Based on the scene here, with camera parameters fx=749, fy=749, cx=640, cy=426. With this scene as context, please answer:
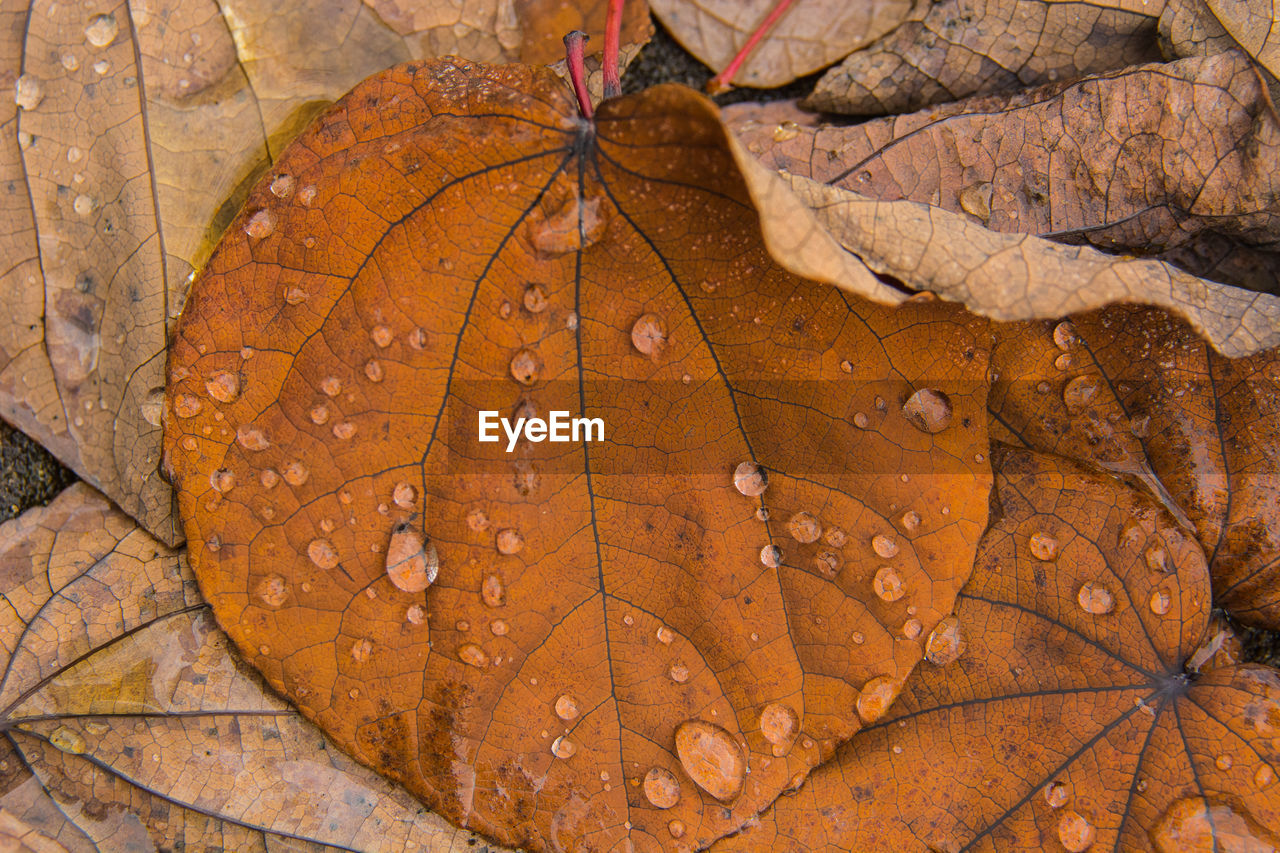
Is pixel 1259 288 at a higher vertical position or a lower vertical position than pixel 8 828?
higher

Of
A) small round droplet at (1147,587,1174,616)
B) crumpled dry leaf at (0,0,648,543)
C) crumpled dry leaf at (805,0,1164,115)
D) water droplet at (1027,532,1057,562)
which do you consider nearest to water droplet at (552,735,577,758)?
crumpled dry leaf at (0,0,648,543)

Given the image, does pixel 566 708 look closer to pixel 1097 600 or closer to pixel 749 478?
pixel 749 478

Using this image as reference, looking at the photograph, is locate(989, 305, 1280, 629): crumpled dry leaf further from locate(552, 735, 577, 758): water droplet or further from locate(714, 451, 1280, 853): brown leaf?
locate(552, 735, 577, 758): water droplet

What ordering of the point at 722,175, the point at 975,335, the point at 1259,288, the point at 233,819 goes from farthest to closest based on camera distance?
the point at 1259,288
the point at 233,819
the point at 975,335
the point at 722,175

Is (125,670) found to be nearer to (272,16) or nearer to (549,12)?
(272,16)

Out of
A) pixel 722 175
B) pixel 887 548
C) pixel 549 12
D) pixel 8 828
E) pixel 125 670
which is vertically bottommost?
pixel 8 828

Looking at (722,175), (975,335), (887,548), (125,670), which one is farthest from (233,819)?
(975,335)
